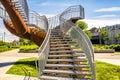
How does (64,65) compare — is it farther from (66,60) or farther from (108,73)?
(108,73)

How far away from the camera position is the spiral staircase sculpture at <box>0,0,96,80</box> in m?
10.4

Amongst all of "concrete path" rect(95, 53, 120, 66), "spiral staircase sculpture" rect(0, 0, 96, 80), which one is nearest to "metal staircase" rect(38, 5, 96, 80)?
"spiral staircase sculpture" rect(0, 0, 96, 80)

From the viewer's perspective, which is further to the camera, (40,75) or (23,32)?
(23,32)

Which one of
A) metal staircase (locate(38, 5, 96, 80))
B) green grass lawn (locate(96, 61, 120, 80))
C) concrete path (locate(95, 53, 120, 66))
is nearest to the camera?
metal staircase (locate(38, 5, 96, 80))

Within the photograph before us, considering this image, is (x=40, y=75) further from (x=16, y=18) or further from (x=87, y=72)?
(x=16, y=18)

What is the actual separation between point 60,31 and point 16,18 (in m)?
4.02

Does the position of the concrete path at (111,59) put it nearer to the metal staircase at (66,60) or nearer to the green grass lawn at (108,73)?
the green grass lawn at (108,73)

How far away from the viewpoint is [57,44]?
1444 centimetres

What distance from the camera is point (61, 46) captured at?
14.4 m

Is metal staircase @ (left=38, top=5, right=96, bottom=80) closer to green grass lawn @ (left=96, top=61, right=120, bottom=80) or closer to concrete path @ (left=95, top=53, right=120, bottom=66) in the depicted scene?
green grass lawn @ (left=96, top=61, right=120, bottom=80)

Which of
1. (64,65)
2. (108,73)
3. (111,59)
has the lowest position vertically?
(111,59)

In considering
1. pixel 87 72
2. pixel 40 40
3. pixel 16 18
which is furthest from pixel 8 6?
pixel 87 72

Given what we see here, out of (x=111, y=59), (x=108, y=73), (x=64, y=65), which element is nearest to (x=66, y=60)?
(x=64, y=65)

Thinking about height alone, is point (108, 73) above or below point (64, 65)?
below
